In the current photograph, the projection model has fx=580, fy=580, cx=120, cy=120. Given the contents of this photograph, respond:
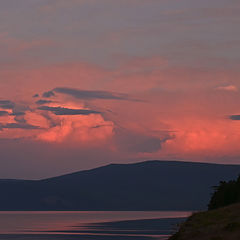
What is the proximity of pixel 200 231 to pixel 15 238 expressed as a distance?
148m

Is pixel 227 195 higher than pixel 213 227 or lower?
higher

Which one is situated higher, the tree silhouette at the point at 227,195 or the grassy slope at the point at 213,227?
the tree silhouette at the point at 227,195

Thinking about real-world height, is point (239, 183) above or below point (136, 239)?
above

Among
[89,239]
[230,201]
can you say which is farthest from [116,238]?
[230,201]

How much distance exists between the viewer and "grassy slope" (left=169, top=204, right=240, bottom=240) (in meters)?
32.0

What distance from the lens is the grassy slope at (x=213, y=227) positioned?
1258 inches

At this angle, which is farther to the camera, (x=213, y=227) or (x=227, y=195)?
(x=227, y=195)

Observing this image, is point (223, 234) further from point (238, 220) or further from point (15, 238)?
point (15, 238)

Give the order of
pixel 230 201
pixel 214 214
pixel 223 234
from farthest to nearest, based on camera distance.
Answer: pixel 230 201 < pixel 214 214 < pixel 223 234

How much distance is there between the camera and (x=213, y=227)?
34594 millimetres

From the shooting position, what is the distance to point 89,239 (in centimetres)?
17400

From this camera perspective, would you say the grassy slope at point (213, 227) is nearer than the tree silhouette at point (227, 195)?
Yes

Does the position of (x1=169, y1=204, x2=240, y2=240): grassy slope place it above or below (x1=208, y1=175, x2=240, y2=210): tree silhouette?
below

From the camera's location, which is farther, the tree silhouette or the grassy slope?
the tree silhouette
